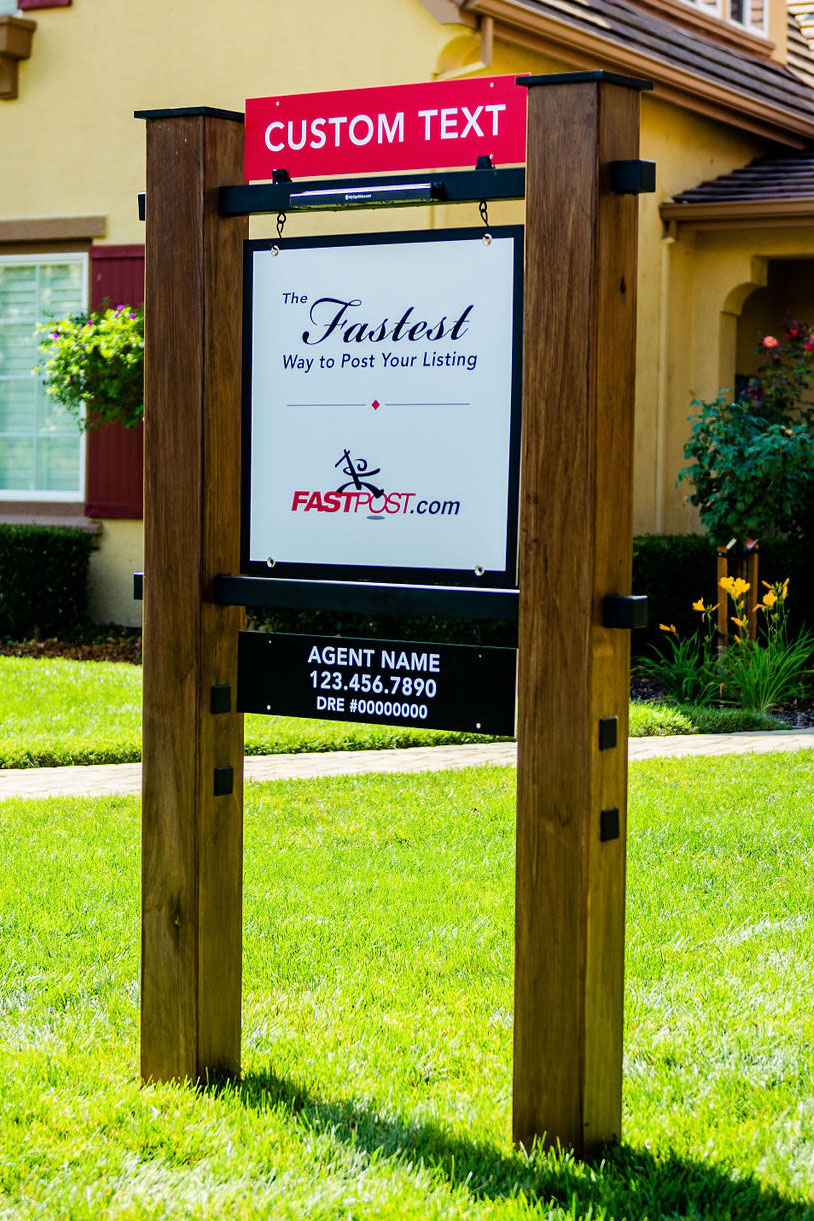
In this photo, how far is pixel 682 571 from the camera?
40.6 ft

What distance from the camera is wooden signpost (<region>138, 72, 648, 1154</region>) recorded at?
3.38 m

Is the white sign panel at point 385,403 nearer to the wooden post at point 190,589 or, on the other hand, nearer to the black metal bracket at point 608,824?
the wooden post at point 190,589

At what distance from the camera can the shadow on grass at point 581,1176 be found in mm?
3234

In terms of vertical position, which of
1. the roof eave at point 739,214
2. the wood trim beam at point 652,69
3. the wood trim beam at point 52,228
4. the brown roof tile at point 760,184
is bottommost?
the wood trim beam at point 52,228

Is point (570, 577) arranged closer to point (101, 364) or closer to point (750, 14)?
point (101, 364)

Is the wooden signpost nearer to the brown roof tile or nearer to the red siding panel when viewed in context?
the red siding panel

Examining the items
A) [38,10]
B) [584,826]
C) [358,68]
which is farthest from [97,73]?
[584,826]

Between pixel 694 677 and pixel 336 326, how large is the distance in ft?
23.1

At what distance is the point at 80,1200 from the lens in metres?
3.22

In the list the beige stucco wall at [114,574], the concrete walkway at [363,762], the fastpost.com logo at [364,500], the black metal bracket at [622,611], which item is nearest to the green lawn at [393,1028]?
the concrete walkway at [363,762]

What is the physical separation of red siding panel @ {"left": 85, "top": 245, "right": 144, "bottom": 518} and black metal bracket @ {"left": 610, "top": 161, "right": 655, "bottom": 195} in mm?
10030

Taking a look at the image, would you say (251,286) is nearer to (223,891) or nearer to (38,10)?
(223,891)

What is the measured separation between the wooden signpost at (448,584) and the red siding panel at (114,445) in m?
9.34

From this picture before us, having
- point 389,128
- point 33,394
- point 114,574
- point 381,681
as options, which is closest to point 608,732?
point 381,681
